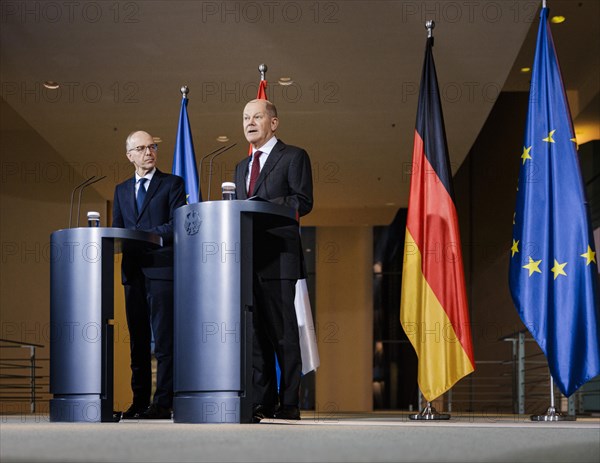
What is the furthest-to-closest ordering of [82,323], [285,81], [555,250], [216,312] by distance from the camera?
[285,81] < [555,250] < [82,323] < [216,312]

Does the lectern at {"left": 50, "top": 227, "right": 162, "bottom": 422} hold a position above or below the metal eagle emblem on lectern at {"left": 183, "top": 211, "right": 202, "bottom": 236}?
below

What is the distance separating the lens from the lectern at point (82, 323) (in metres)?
3.10

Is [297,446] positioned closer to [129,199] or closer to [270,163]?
[270,163]

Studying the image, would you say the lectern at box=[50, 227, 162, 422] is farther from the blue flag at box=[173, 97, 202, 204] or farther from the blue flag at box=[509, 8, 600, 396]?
the blue flag at box=[173, 97, 202, 204]

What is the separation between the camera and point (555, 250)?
4445mm

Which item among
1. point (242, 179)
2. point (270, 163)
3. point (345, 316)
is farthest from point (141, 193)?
point (345, 316)

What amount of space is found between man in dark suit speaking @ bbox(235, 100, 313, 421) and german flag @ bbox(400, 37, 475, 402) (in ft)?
4.58

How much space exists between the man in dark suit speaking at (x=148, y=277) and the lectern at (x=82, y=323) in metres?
0.31

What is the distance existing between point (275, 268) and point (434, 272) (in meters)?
Result: 1.72

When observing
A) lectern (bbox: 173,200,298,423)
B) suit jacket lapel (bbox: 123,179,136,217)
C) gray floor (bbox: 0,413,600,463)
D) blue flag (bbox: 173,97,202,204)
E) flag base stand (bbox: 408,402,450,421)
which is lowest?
flag base stand (bbox: 408,402,450,421)

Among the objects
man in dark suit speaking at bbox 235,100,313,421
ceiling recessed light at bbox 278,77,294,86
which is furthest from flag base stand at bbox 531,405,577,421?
ceiling recessed light at bbox 278,77,294,86

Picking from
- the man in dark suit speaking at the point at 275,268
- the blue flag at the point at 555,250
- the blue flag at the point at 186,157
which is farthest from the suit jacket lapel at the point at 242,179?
the blue flag at the point at 186,157

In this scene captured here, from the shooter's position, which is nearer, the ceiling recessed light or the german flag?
the german flag

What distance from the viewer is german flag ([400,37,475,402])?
15.0 feet
